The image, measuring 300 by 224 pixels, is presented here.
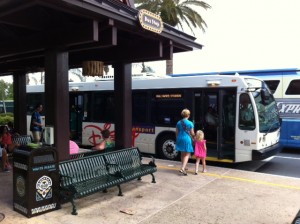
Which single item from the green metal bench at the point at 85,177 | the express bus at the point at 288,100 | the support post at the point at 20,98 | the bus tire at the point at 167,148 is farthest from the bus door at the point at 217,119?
the support post at the point at 20,98

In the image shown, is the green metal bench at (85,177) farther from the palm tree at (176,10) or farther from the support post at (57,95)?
the palm tree at (176,10)

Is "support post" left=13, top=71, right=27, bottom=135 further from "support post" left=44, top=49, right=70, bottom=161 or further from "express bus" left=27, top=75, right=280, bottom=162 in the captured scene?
"support post" left=44, top=49, right=70, bottom=161

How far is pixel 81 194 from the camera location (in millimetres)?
5012

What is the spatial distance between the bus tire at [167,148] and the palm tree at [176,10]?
413 inches

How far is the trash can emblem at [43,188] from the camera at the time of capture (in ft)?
16.0

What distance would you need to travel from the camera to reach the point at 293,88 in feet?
40.0

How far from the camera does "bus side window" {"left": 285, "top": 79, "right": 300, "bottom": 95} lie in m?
12.1

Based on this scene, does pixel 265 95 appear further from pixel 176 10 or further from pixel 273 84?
pixel 176 10

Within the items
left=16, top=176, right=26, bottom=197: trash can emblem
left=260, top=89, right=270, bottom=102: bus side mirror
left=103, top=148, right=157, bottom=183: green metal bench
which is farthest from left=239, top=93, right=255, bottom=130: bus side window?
left=16, top=176, right=26, bottom=197: trash can emblem

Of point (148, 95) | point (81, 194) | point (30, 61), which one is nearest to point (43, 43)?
point (81, 194)

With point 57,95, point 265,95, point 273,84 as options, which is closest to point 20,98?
point 57,95

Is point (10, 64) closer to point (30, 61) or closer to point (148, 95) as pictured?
point (30, 61)

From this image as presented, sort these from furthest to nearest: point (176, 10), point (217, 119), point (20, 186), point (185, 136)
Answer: point (176, 10) < point (217, 119) < point (185, 136) < point (20, 186)

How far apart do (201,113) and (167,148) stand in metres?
1.54
